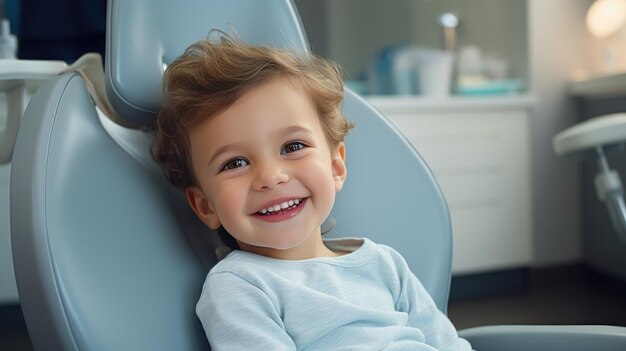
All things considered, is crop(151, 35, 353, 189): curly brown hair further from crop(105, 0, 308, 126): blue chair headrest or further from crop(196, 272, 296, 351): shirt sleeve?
crop(196, 272, 296, 351): shirt sleeve

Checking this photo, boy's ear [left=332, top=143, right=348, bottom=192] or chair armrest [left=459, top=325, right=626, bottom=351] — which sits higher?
boy's ear [left=332, top=143, right=348, bottom=192]

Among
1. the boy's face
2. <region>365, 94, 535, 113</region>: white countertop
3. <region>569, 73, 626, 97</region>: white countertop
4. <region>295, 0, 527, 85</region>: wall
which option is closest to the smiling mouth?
the boy's face

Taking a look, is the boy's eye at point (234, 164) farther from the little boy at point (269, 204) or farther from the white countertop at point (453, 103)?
the white countertop at point (453, 103)

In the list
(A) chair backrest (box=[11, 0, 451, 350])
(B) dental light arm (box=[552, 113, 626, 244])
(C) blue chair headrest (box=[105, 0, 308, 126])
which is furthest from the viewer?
(B) dental light arm (box=[552, 113, 626, 244])

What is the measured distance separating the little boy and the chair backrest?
0.04 metres

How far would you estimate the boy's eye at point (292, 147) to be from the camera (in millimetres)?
839

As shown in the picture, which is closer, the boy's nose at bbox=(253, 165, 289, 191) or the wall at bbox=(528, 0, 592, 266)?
the boy's nose at bbox=(253, 165, 289, 191)

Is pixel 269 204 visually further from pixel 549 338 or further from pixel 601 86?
pixel 601 86

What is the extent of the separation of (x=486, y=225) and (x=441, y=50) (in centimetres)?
88

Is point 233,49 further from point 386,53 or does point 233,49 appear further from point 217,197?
point 386,53

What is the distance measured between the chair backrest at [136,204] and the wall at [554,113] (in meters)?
1.98

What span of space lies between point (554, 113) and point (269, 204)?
2.35 meters

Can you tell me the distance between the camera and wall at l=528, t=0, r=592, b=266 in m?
2.83

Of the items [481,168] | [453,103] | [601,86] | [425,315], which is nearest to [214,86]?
[425,315]
